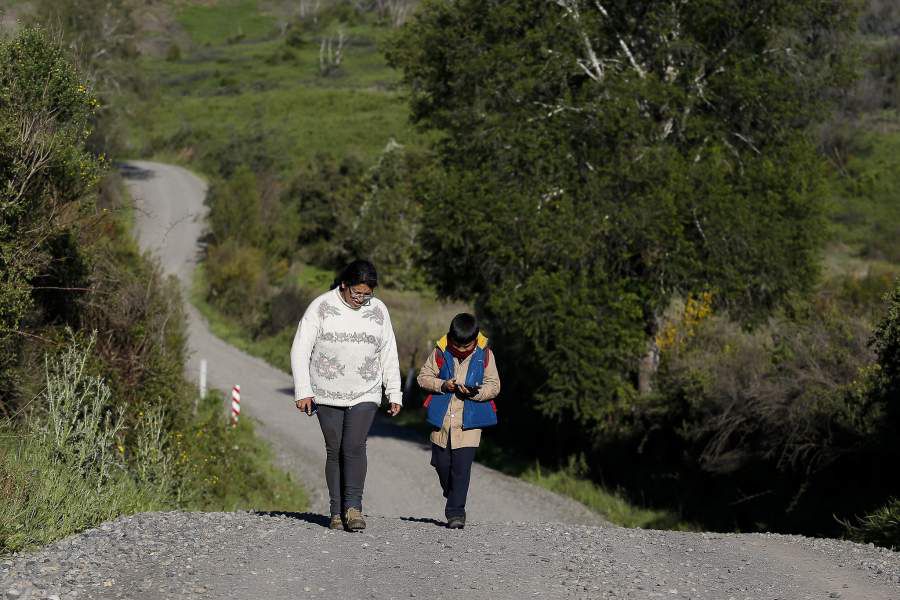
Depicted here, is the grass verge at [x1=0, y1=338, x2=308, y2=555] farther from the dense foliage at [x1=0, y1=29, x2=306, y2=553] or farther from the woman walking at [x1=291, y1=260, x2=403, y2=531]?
the woman walking at [x1=291, y1=260, x2=403, y2=531]

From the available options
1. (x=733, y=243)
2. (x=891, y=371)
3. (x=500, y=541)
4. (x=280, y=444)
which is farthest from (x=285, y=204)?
(x=500, y=541)

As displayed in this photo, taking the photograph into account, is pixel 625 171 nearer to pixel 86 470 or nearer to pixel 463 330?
pixel 463 330

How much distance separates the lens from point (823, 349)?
16.6 metres

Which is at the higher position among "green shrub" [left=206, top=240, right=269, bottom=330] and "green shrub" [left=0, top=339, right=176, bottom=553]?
"green shrub" [left=0, top=339, right=176, bottom=553]

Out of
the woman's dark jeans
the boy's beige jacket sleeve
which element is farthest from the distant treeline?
the woman's dark jeans

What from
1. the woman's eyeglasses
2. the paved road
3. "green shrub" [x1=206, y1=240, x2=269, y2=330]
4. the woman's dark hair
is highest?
the woman's dark hair

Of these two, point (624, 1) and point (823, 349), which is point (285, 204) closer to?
point (624, 1)

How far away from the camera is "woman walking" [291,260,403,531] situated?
8.60 metres

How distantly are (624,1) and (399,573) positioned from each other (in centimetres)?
1808

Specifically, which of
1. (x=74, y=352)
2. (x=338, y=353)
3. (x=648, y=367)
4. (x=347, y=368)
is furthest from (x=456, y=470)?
(x=648, y=367)

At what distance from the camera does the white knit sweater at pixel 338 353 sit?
8.61 metres

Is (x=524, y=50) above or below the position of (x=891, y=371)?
above


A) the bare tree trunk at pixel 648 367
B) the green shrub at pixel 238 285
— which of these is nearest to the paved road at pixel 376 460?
the green shrub at pixel 238 285

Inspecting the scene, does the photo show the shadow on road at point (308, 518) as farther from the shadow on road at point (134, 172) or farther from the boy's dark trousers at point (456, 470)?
the shadow on road at point (134, 172)
